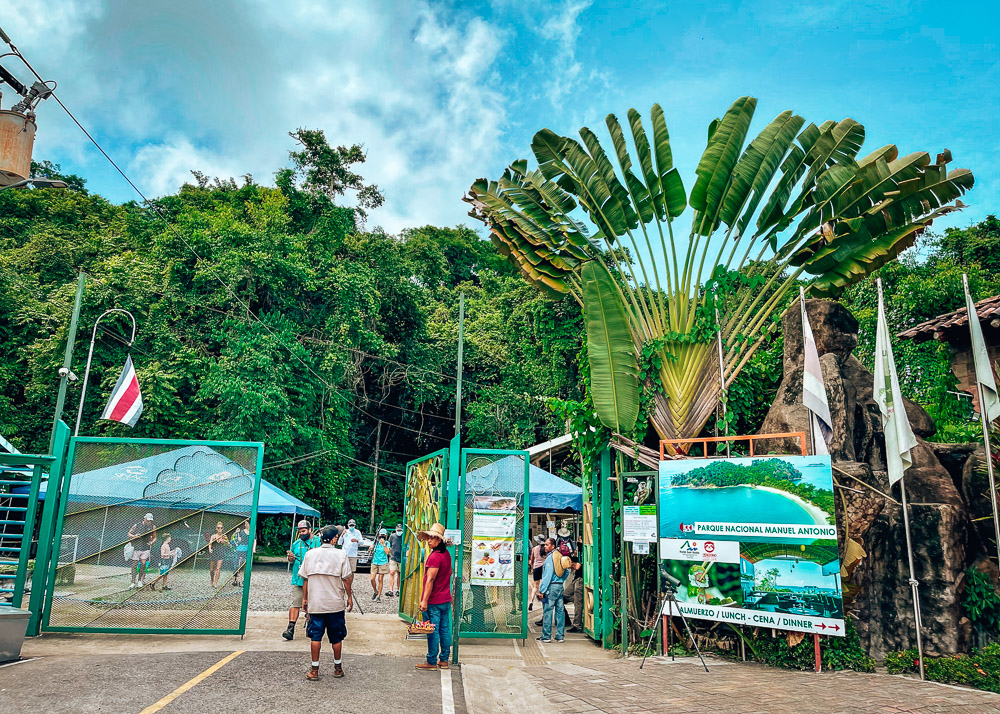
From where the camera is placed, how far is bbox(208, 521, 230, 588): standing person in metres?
9.97

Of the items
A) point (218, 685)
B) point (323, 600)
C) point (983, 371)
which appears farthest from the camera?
point (983, 371)

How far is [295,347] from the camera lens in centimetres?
2819

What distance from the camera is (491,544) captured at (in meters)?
10.5

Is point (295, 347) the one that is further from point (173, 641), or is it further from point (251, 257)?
point (173, 641)

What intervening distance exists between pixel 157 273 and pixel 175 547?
21.3 meters

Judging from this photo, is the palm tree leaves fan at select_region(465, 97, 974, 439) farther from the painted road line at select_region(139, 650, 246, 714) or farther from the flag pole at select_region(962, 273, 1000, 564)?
the painted road line at select_region(139, 650, 246, 714)

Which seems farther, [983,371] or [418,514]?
[418,514]

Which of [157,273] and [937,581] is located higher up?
[157,273]

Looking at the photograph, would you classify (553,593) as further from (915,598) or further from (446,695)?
(915,598)

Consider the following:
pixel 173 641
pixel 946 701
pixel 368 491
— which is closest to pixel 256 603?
pixel 173 641

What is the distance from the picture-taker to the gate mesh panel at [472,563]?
10.6 meters

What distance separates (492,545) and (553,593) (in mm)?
1611

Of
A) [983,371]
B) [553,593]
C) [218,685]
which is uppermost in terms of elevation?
[983,371]

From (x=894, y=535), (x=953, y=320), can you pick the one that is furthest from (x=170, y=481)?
(x=953, y=320)
